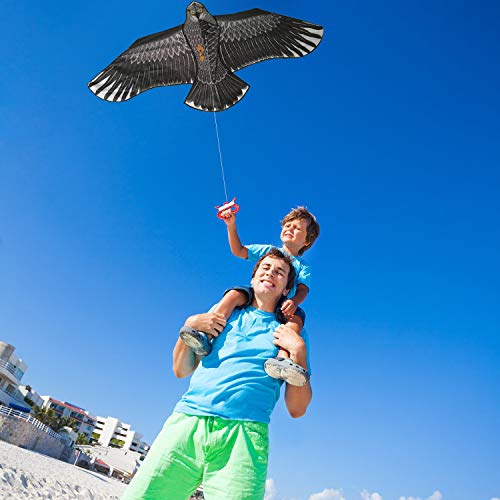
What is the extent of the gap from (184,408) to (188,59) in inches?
149

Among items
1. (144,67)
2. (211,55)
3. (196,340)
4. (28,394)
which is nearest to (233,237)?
(196,340)

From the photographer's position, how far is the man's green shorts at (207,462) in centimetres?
159

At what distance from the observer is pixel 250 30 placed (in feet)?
14.1

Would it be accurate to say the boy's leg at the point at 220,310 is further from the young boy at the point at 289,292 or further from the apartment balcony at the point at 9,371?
the apartment balcony at the point at 9,371

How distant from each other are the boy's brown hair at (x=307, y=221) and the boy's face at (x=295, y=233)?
1.5 inches

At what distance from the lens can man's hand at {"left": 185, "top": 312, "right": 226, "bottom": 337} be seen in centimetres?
201

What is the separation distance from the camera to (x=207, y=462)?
5.51ft

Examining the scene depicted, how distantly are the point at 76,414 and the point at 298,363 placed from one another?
279 feet

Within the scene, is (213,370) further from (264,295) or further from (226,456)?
(264,295)

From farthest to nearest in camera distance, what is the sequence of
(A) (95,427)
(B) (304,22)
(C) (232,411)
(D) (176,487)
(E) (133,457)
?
(A) (95,427) → (E) (133,457) → (B) (304,22) → (C) (232,411) → (D) (176,487)

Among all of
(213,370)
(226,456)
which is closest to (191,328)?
(213,370)

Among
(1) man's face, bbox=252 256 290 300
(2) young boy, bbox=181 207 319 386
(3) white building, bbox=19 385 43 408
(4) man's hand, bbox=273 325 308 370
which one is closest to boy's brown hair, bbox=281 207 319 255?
(2) young boy, bbox=181 207 319 386

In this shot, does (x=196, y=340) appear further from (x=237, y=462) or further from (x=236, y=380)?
(x=237, y=462)

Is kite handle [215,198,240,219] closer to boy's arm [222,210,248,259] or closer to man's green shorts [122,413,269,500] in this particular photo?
boy's arm [222,210,248,259]
